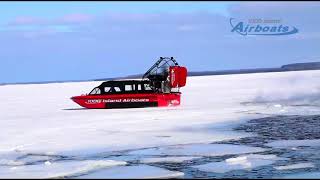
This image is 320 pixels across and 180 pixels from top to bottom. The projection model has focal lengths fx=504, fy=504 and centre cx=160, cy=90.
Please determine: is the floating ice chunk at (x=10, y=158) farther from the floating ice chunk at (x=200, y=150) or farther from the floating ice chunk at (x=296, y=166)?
the floating ice chunk at (x=296, y=166)

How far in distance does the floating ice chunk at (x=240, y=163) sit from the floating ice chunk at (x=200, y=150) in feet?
1.92

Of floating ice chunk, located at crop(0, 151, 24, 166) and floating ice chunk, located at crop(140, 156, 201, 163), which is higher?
floating ice chunk, located at crop(0, 151, 24, 166)

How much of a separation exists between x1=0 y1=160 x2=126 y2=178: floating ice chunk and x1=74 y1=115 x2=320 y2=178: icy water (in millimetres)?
364

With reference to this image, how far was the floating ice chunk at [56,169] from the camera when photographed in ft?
20.6

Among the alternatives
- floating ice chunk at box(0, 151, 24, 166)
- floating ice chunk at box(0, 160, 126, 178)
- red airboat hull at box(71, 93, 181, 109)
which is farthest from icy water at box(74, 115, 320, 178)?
red airboat hull at box(71, 93, 181, 109)

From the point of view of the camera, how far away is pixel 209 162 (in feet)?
23.7

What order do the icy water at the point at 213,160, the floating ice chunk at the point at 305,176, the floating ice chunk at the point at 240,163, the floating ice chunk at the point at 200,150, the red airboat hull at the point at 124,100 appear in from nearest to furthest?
the floating ice chunk at the point at 305,176
the icy water at the point at 213,160
the floating ice chunk at the point at 240,163
the floating ice chunk at the point at 200,150
the red airboat hull at the point at 124,100

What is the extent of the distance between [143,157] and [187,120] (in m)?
6.47

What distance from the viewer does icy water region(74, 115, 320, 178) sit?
20.7ft

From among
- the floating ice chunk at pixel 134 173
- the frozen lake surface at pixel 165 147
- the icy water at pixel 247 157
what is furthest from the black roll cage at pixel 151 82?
the floating ice chunk at pixel 134 173

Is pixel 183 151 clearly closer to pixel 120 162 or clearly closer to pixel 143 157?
pixel 143 157

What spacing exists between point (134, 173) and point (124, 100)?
1303 cm

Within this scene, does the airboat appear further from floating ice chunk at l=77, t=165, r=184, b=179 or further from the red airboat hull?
floating ice chunk at l=77, t=165, r=184, b=179

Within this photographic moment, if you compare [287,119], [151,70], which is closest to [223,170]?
[287,119]
